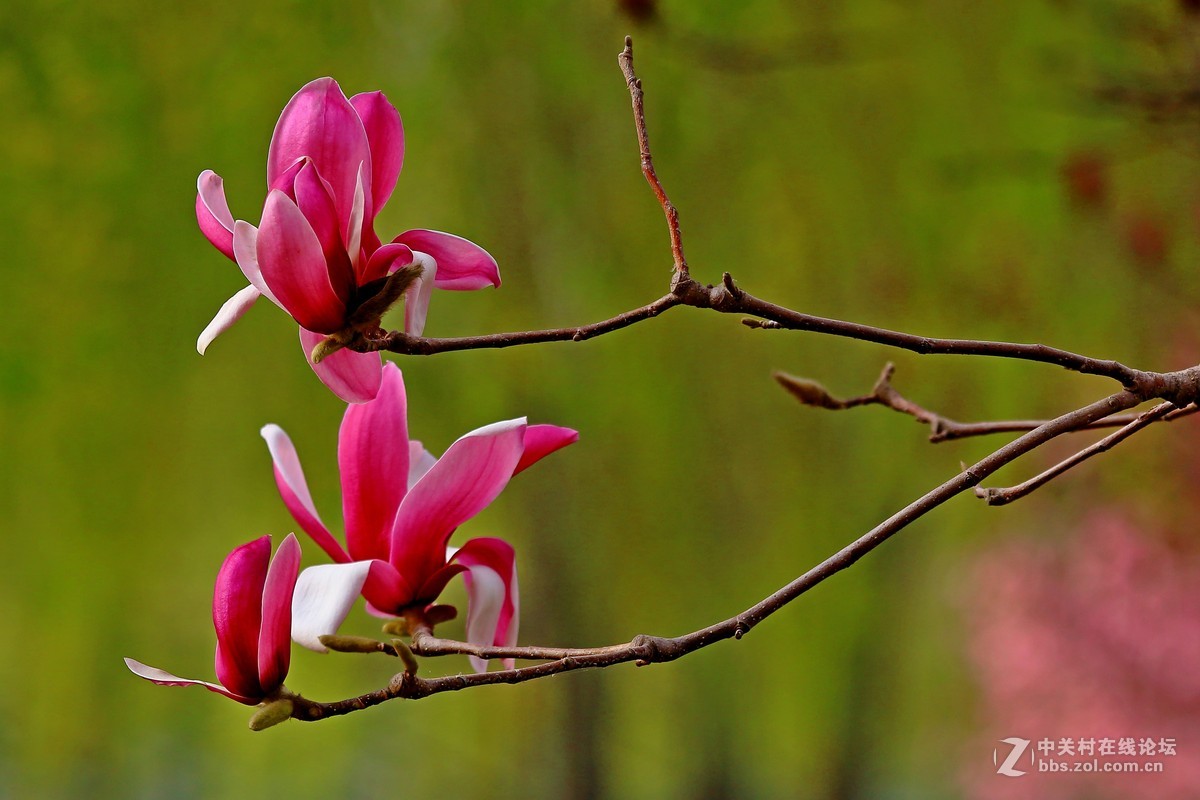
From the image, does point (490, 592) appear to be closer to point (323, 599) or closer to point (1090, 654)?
point (323, 599)

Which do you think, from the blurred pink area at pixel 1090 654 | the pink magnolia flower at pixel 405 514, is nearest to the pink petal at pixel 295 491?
the pink magnolia flower at pixel 405 514

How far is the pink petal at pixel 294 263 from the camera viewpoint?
27cm

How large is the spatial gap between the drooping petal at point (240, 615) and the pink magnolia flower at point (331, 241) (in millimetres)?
53

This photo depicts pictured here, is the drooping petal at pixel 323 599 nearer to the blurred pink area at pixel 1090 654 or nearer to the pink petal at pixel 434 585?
the pink petal at pixel 434 585

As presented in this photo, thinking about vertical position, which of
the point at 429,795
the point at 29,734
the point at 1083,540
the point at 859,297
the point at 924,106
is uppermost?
the point at 924,106

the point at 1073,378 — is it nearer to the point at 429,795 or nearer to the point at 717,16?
the point at 717,16

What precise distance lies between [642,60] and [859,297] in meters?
0.55

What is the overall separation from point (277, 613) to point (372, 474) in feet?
0.25

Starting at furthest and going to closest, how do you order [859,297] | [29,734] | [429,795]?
[859,297]
[429,795]
[29,734]

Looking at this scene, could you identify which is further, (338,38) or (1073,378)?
(1073,378)

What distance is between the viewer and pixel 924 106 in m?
1.86

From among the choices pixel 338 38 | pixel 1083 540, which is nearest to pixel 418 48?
pixel 338 38

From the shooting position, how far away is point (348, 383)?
0.99ft

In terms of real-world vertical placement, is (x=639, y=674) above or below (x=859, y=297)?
below
